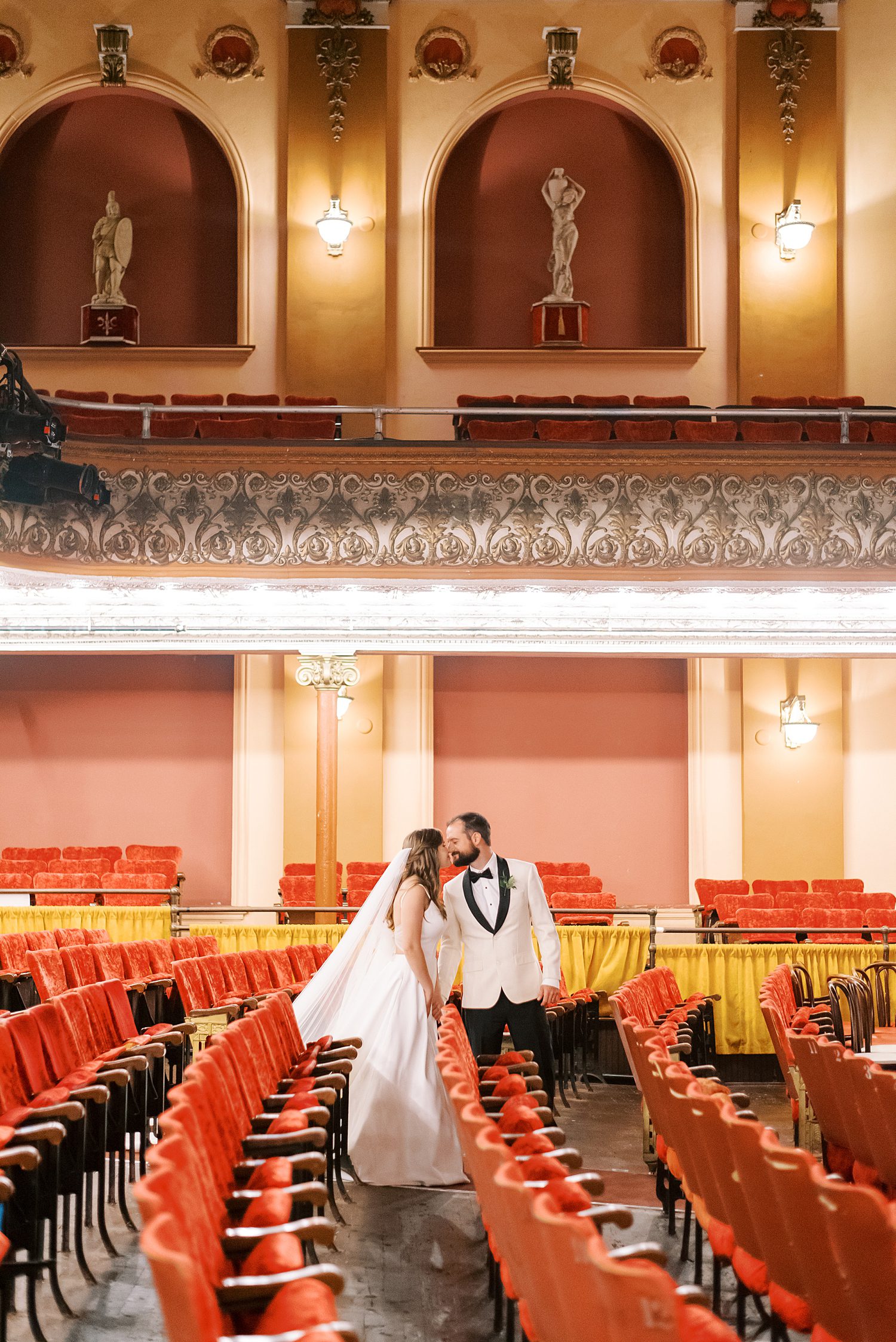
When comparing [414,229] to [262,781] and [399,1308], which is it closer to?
[262,781]

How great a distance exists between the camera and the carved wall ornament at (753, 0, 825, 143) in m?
13.8

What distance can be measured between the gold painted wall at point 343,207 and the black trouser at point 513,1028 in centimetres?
960

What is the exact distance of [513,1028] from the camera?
5.32m

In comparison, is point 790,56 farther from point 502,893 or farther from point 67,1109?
point 67,1109

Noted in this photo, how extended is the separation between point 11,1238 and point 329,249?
39.4 feet

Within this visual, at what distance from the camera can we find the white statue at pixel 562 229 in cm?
1413

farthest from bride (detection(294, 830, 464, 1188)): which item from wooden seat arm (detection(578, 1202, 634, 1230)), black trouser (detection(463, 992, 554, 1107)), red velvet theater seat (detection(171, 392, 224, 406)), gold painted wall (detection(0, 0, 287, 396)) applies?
gold painted wall (detection(0, 0, 287, 396))

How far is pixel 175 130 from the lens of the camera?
14422 millimetres

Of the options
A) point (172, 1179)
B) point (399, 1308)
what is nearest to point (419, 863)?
point (399, 1308)

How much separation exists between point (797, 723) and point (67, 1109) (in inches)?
421

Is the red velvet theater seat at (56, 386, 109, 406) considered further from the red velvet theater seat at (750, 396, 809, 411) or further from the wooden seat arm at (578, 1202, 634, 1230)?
the wooden seat arm at (578, 1202, 634, 1230)

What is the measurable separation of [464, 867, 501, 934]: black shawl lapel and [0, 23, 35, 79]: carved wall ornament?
1245cm

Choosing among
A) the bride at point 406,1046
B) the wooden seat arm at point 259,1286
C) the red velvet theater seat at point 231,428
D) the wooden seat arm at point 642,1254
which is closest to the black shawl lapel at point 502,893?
the bride at point 406,1046

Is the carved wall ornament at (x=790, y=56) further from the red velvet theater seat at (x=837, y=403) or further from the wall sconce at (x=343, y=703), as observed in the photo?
the wall sconce at (x=343, y=703)
